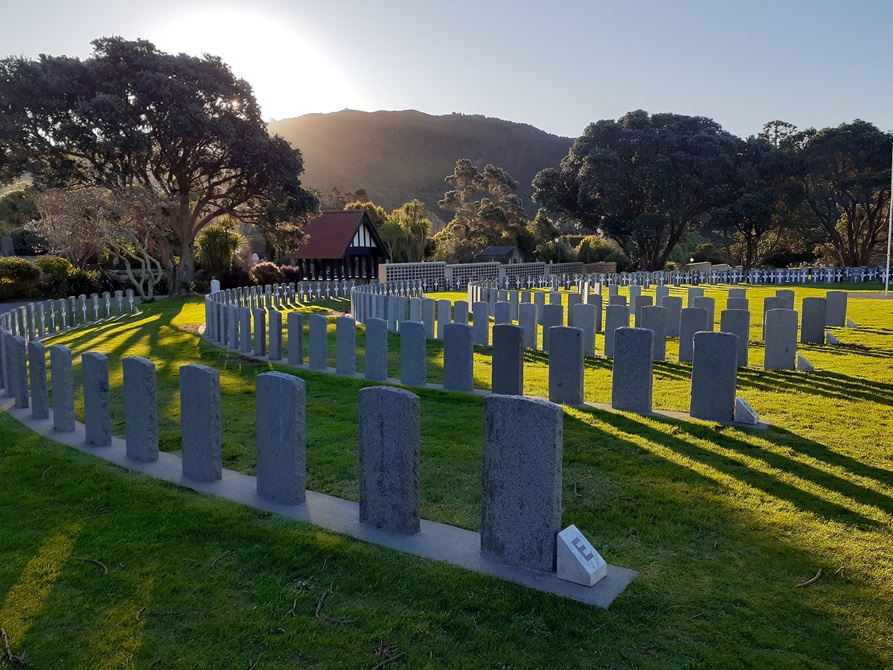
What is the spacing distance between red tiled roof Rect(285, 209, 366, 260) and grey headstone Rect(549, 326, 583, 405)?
126 ft

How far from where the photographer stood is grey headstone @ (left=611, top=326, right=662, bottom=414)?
6.84 m

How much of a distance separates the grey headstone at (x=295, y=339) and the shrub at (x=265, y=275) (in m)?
24.6

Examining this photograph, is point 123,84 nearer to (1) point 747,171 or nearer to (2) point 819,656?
(2) point 819,656

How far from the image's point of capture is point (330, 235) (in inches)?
1825

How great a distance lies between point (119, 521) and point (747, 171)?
5290 cm

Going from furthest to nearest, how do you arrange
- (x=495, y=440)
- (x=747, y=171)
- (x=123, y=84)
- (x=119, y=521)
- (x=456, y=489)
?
(x=747, y=171) → (x=123, y=84) → (x=456, y=489) → (x=119, y=521) → (x=495, y=440)

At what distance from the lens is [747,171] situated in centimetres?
4922

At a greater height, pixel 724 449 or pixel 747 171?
pixel 747 171

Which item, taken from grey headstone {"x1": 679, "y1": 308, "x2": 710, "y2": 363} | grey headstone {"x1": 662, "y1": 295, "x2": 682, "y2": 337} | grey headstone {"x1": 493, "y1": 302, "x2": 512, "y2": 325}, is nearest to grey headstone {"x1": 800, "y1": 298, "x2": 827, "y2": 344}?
grey headstone {"x1": 662, "y1": 295, "x2": 682, "y2": 337}

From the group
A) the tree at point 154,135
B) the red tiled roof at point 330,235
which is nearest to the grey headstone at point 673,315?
the tree at point 154,135

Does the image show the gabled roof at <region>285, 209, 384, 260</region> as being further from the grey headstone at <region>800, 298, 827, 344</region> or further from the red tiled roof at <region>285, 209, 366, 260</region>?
the grey headstone at <region>800, 298, 827, 344</region>

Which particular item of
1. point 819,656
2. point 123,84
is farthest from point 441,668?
point 123,84

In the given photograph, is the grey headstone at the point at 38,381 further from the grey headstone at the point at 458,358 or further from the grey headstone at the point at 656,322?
the grey headstone at the point at 656,322

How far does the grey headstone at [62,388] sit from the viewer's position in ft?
20.7
